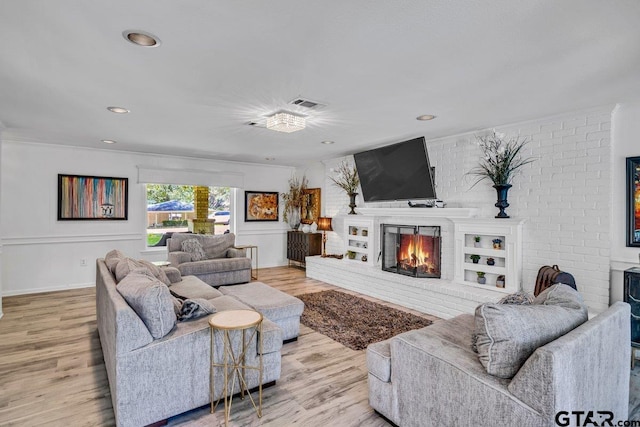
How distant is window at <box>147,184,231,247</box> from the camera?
629 cm

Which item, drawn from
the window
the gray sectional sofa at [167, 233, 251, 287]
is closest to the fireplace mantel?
the gray sectional sofa at [167, 233, 251, 287]

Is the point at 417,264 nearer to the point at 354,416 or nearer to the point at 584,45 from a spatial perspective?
the point at 354,416

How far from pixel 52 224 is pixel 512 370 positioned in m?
6.48

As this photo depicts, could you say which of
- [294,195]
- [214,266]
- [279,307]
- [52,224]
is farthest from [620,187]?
[52,224]

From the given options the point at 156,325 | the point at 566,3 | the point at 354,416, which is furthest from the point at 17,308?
the point at 566,3

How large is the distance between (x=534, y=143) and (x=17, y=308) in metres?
6.86

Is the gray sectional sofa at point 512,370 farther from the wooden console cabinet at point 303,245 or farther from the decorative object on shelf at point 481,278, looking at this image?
the wooden console cabinet at point 303,245

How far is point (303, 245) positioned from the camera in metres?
7.11

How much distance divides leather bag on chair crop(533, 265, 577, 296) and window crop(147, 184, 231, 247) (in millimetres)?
5821

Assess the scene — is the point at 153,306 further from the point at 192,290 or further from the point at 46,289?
the point at 46,289

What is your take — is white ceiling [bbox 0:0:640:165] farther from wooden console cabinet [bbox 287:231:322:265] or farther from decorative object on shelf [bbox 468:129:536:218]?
wooden console cabinet [bbox 287:231:322:265]

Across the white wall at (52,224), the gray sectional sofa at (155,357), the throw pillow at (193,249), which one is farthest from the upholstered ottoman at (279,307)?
the white wall at (52,224)

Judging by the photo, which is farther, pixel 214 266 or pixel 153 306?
pixel 214 266

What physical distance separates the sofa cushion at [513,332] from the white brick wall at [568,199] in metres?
2.06
